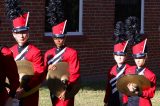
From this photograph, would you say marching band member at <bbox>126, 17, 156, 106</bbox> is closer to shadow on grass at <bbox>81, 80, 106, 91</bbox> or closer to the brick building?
shadow on grass at <bbox>81, 80, 106, 91</bbox>

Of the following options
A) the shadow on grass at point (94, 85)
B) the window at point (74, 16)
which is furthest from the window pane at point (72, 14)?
the shadow on grass at point (94, 85)

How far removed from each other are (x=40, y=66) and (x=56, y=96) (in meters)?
0.85

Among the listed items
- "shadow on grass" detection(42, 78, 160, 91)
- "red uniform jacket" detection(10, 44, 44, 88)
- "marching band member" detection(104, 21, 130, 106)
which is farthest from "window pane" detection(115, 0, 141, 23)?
"red uniform jacket" detection(10, 44, 44, 88)

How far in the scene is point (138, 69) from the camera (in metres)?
9.92

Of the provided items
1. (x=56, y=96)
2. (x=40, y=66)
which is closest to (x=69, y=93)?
(x=56, y=96)

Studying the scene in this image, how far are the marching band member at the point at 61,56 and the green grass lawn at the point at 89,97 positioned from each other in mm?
3070

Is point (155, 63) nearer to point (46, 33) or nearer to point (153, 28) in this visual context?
point (153, 28)

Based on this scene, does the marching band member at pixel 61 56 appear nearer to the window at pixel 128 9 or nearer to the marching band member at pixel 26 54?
the marching band member at pixel 26 54

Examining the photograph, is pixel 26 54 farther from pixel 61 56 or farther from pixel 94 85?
pixel 94 85

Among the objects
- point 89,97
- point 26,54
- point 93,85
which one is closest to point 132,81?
point 26,54

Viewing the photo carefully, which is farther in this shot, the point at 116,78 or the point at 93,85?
the point at 93,85

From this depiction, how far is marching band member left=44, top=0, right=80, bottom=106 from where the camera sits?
987 cm

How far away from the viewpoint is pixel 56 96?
388 inches

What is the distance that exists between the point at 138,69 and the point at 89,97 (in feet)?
14.5
